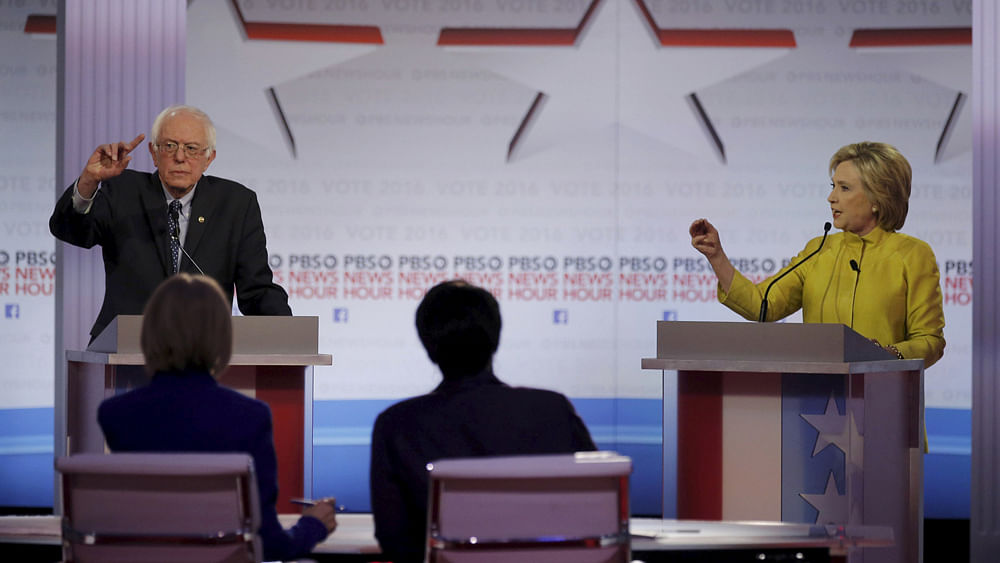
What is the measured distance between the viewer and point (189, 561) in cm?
168

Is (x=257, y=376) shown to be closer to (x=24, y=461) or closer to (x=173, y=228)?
(x=173, y=228)

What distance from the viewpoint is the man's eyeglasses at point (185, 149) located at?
10.2ft

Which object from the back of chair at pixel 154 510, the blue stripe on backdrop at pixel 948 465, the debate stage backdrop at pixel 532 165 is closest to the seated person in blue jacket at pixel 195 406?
the back of chair at pixel 154 510

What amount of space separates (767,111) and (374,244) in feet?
7.09

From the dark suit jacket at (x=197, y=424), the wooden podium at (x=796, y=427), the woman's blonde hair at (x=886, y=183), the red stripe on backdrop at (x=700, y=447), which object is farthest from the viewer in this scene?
the woman's blonde hair at (x=886, y=183)

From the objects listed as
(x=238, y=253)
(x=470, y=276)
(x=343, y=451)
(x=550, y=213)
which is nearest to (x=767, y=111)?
(x=550, y=213)

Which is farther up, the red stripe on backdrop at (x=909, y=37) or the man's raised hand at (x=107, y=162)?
the red stripe on backdrop at (x=909, y=37)

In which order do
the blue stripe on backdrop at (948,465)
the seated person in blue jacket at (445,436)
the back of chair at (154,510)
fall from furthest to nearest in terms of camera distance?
the blue stripe on backdrop at (948,465), the seated person in blue jacket at (445,436), the back of chair at (154,510)

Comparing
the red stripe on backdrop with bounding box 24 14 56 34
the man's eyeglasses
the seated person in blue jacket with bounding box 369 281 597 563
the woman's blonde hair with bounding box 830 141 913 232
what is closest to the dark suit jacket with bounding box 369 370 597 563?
the seated person in blue jacket with bounding box 369 281 597 563

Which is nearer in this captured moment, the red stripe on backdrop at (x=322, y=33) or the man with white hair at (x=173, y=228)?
the man with white hair at (x=173, y=228)

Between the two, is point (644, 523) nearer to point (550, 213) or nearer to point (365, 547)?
point (365, 547)

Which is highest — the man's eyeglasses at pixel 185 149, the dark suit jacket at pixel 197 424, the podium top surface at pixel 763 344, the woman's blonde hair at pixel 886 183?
the man's eyeglasses at pixel 185 149

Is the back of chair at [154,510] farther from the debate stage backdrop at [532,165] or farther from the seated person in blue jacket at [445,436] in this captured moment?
the debate stage backdrop at [532,165]

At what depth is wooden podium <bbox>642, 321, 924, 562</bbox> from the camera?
2672 millimetres
